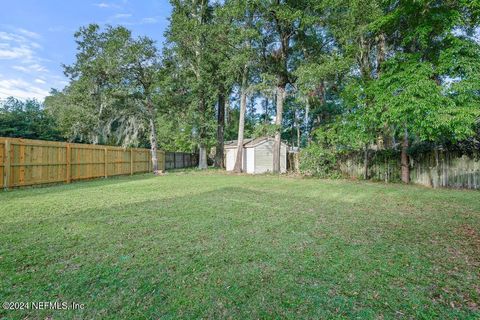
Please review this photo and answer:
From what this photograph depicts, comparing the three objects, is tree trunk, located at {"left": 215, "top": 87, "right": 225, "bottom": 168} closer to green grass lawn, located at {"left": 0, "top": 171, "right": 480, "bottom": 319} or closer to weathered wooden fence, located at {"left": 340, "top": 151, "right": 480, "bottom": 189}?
weathered wooden fence, located at {"left": 340, "top": 151, "right": 480, "bottom": 189}

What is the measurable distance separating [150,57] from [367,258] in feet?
52.8

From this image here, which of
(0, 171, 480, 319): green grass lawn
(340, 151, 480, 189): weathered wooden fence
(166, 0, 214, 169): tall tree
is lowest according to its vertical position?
(0, 171, 480, 319): green grass lawn

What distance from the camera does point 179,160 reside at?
23.9 meters

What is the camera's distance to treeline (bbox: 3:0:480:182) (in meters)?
8.80

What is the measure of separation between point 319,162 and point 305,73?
4693 millimetres

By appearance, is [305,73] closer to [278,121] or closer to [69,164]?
[278,121]

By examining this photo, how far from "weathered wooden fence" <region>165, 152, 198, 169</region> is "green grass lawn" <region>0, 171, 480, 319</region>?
16.2 metres

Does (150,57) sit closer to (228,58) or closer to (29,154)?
(228,58)

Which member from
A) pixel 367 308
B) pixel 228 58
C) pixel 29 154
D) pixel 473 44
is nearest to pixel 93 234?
pixel 367 308

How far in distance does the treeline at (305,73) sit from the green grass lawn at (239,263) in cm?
558

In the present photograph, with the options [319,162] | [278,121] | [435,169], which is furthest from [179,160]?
[435,169]

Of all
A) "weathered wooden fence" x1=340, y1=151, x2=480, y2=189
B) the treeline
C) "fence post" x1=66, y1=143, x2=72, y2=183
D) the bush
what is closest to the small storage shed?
the treeline

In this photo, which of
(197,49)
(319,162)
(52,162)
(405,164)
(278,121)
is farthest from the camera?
(197,49)

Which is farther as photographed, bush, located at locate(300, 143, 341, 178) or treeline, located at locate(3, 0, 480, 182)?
bush, located at locate(300, 143, 341, 178)
